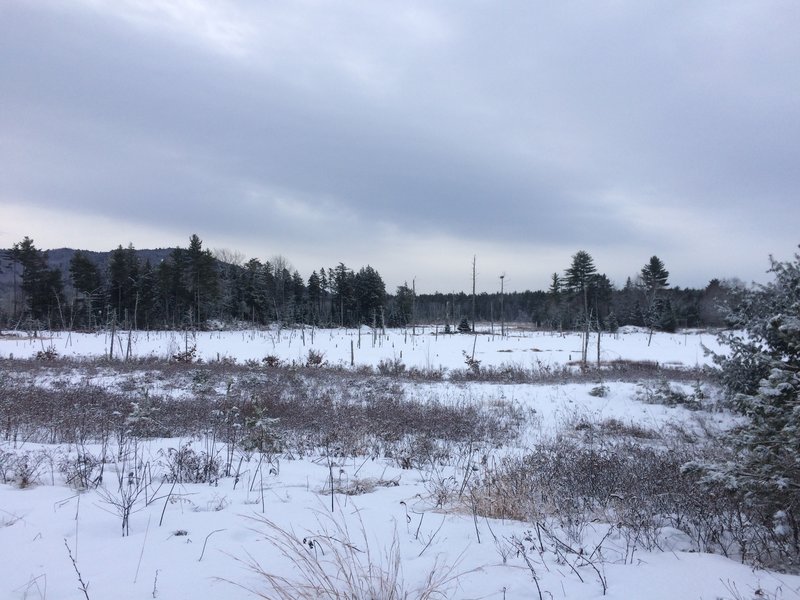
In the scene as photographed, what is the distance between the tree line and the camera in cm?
4659

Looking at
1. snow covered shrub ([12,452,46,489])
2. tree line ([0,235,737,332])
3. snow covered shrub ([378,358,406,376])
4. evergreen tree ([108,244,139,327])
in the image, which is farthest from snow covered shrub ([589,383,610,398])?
evergreen tree ([108,244,139,327])

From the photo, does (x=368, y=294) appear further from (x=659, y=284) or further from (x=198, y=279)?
(x=659, y=284)

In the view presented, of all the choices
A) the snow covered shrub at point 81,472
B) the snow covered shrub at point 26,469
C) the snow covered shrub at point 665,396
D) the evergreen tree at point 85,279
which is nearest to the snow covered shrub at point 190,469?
the snow covered shrub at point 81,472

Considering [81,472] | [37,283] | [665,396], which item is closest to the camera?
[81,472]

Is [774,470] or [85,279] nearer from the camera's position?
[774,470]

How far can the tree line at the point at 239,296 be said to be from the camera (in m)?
46.6

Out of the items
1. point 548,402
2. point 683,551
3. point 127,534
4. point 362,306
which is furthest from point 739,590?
point 362,306

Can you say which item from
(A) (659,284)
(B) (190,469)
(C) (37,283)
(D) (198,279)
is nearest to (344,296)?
(D) (198,279)

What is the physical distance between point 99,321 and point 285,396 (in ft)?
157

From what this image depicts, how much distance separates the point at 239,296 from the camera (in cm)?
6028

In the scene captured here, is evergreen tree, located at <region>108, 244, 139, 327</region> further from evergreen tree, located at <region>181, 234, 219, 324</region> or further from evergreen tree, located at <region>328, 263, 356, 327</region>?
evergreen tree, located at <region>328, 263, 356, 327</region>

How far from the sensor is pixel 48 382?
1405 centimetres

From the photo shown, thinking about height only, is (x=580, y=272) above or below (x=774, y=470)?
above

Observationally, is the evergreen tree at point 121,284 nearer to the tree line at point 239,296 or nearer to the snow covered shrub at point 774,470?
the tree line at point 239,296
